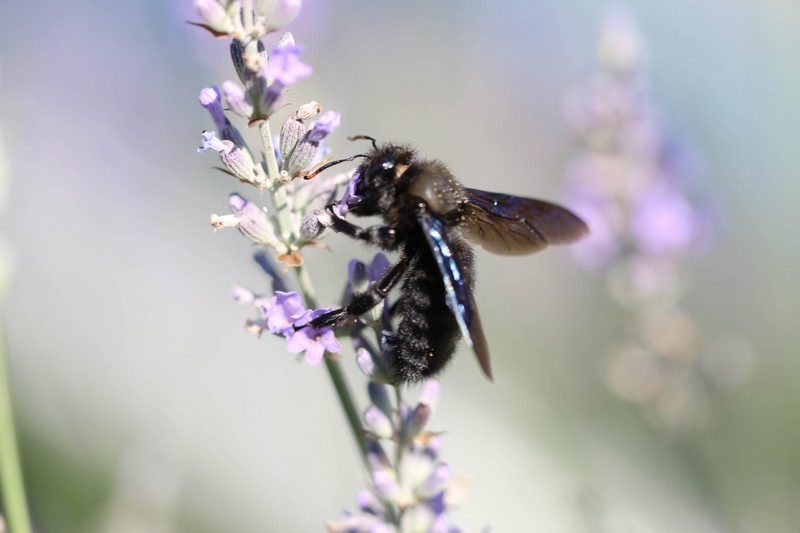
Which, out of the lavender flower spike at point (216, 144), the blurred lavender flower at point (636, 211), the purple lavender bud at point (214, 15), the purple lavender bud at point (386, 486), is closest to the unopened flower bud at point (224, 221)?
the lavender flower spike at point (216, 144)

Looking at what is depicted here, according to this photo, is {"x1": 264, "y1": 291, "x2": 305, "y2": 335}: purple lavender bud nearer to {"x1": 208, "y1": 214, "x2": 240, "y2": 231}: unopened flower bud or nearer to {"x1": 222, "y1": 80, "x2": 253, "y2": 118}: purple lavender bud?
{"x1": 208, "y1": 214, "x2": 240, "y2": 231}: unopened flower bud

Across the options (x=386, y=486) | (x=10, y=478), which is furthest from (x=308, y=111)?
(x=10, y=478)

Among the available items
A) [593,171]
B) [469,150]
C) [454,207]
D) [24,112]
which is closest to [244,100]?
[454,207]

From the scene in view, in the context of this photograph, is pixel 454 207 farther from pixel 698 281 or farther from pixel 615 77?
pixel 698 281

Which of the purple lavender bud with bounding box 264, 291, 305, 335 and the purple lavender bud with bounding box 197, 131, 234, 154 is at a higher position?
the purple lavender bud with bounding box 197, 131, 234, 154

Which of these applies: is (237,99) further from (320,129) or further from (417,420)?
(417,420)

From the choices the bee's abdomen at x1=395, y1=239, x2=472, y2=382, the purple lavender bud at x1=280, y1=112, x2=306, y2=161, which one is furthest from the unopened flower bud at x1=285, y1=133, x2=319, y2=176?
the bee's abdomen at x1=395, y1=239, x2=472, y2=382
